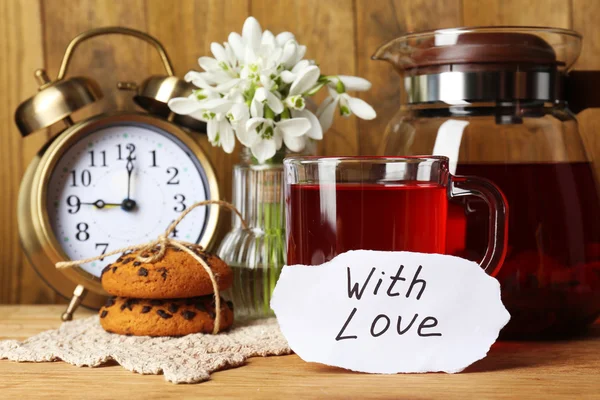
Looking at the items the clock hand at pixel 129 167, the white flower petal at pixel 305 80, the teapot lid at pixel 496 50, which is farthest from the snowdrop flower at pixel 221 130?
the teapot lid at pixel 496 50

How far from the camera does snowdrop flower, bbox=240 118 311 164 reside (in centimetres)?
99

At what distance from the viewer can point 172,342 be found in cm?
87

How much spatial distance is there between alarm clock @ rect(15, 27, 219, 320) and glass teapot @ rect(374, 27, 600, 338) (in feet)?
1.36

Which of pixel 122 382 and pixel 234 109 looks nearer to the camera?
pixel 122 382

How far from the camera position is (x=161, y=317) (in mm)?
898

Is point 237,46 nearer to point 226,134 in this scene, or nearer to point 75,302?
point 226,134

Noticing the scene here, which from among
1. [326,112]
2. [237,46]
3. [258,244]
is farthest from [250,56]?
[258,244]

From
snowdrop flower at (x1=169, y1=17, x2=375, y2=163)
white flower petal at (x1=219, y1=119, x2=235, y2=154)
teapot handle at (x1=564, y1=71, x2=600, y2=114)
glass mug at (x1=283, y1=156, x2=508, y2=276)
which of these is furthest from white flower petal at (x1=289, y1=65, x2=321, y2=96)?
teapot handle at (x1=564, y1=71, x2=600, y2=114)

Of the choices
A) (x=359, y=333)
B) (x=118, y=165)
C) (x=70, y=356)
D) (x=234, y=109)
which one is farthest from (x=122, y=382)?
(x=118, y=165)

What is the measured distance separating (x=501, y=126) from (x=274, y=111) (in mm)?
302

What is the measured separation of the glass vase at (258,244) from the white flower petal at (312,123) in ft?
0.23

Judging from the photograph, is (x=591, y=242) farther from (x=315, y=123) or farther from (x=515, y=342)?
(x=315, y=123)

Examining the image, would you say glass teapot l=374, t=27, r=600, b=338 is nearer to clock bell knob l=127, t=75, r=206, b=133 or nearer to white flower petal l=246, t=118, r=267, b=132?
white flower petal l=246, t=118, r=267, b=132

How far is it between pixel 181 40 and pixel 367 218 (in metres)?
0.67
